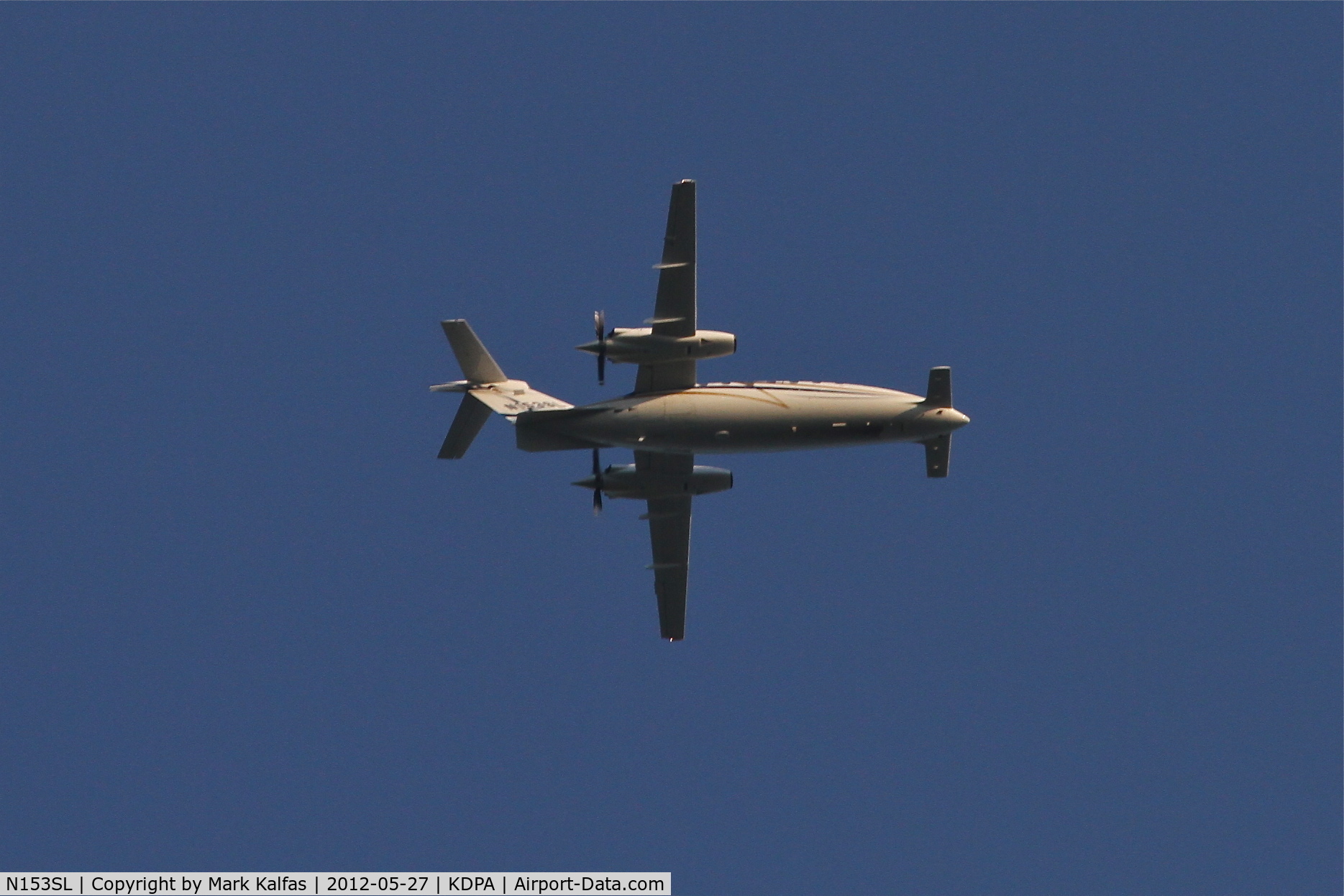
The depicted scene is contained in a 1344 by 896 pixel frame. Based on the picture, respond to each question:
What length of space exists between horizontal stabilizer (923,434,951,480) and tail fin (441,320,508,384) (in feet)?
→ 40.1

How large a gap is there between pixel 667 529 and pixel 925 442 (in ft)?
26.7

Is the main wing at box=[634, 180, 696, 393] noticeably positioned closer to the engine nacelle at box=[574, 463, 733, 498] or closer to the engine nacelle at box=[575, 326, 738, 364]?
the engine nacelle at box=[575, 326, 738, 364]

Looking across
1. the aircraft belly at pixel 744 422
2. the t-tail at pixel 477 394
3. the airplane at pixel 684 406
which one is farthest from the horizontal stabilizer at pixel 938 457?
the t-tail at pixel 477 394

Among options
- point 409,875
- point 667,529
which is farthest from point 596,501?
point 409,875

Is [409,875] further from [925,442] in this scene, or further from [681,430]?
[925,442]

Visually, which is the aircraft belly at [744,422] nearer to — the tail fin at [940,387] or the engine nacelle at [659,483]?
the tail fin at [940,387]

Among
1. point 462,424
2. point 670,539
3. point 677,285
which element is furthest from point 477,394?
point 670,539

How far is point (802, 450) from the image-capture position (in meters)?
39.9

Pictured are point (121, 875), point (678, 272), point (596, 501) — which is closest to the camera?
point (121, 875)

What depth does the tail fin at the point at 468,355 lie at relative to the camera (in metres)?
41.1

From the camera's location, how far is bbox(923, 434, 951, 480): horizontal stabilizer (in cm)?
4100

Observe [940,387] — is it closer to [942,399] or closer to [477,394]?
[942,399]

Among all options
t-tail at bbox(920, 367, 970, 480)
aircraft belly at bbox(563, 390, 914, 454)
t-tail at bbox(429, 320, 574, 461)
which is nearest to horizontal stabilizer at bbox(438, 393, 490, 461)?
t-tail at bbox(429, 320, 574, 461)

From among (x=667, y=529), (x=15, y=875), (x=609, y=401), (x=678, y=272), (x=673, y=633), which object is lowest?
(x=15, y=875)
